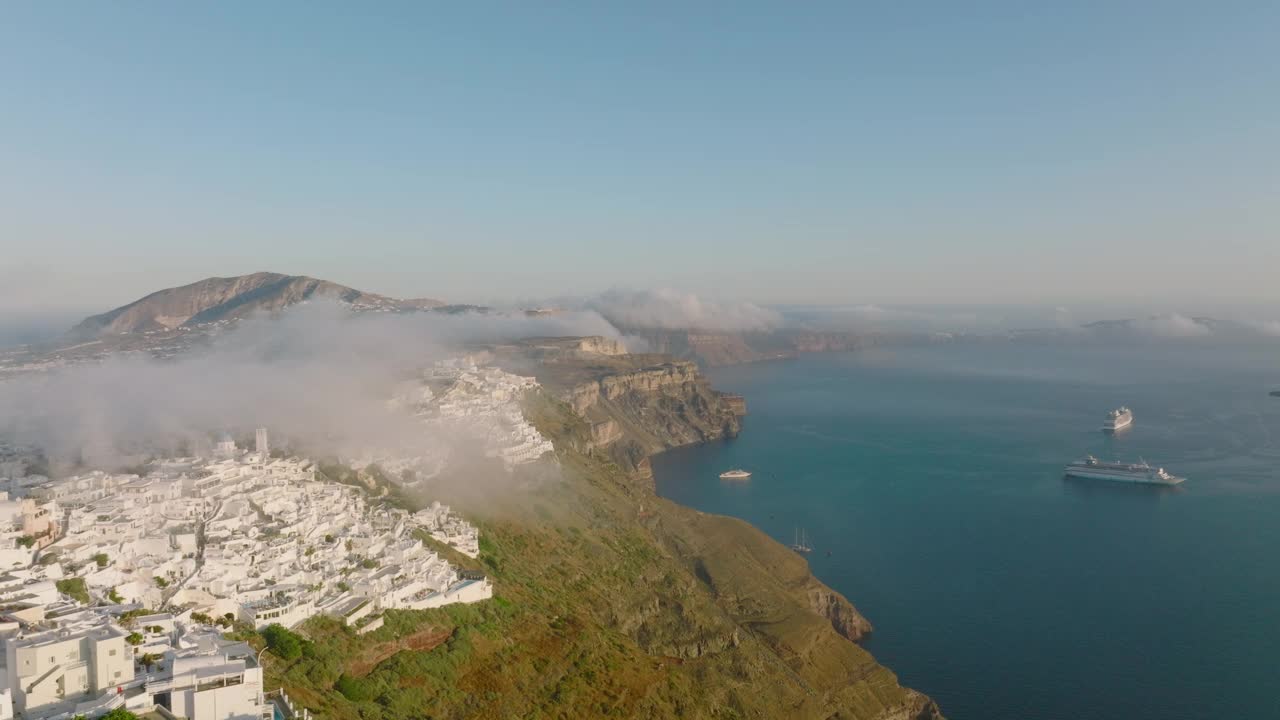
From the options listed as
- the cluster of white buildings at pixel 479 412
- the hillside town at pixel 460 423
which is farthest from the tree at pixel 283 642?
the cluster of white buildings at pixel 479 412

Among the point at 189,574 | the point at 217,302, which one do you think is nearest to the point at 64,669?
the point at 189,574

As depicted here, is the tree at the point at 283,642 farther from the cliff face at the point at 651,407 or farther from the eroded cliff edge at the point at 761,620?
the cliff face at the point at 651,407

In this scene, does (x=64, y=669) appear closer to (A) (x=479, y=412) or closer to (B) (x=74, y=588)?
(B) (x=74, y=588)

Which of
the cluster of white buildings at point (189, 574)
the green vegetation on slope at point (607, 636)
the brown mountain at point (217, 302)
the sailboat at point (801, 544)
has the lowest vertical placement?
the sailboat at point (801, 544)

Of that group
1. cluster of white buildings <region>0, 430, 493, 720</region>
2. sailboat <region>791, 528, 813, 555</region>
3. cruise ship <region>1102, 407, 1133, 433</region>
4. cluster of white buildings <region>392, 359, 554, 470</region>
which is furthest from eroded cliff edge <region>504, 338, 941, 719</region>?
cruise ship <region>1102, 407, 1133, 433</region>

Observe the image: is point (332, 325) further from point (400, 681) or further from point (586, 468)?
point (400, 681)

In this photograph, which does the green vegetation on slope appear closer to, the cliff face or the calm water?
the calm water

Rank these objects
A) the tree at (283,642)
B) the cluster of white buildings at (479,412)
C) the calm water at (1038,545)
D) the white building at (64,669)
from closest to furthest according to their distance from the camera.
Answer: the white building at (64,669), the tree at (283,642), the calm water at (1038,545), the cluster of white buildings at (479,412)
